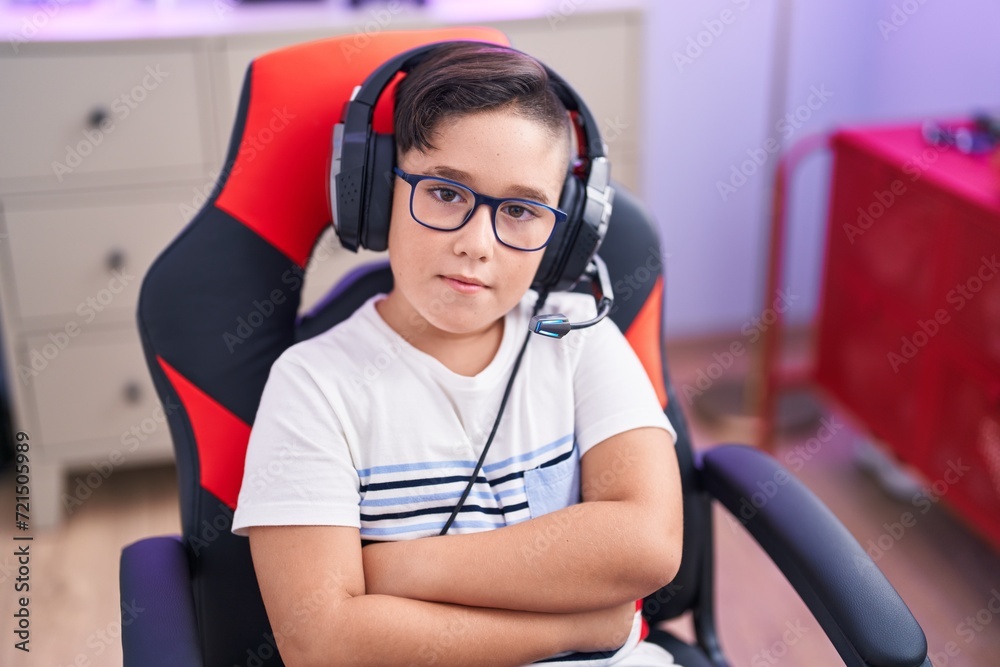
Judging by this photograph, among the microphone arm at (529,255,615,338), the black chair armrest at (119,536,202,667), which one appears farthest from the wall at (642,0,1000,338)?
the black chair armrest at (119,536,202,667)

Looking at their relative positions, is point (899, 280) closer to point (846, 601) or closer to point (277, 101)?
point (846, 601)

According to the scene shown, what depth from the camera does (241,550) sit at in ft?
3.66

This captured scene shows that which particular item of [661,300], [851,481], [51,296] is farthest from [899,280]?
Answer: [51,296]

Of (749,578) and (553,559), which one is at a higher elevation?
(553,559)

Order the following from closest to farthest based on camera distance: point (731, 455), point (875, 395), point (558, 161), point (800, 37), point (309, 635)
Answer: point (309, 635)
point (558, 161)
point (731, 455)
point (875, 395)
point (800, 37)

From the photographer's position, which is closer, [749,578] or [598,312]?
[598,312]

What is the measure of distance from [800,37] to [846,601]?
200cm

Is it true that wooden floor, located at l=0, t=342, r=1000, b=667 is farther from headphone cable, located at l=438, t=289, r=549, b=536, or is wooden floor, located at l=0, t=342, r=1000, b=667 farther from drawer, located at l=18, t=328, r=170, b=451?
headphone cable, located at l=438, t=289, r=549, b=536

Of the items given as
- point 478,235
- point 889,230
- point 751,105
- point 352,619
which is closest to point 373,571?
point 352,619

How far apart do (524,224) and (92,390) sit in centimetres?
137

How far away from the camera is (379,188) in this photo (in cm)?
104

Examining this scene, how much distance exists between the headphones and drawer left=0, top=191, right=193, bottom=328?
107 cm

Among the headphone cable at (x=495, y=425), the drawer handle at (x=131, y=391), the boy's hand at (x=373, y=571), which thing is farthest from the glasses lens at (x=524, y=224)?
the drawer handle at (x=131, y=391)

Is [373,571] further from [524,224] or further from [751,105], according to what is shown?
[751,105]
